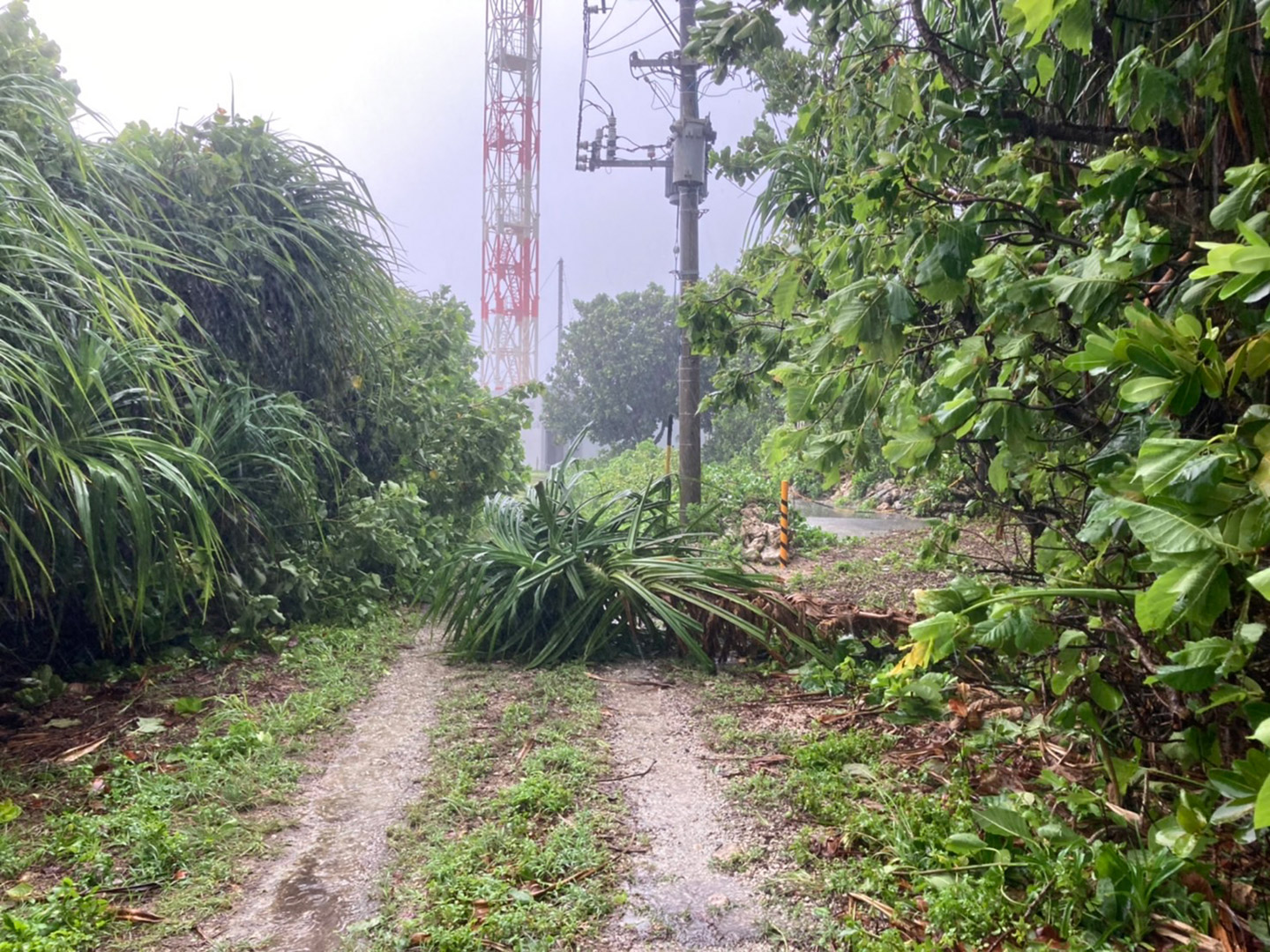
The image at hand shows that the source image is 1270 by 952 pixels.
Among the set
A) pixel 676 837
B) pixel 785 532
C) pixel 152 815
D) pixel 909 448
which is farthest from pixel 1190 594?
pixel 785 532

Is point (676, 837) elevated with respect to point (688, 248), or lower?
lower

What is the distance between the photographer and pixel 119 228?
14.0ft

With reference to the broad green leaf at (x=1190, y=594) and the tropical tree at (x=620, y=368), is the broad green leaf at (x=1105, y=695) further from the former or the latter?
the tropical tree at (x=620, y=368)

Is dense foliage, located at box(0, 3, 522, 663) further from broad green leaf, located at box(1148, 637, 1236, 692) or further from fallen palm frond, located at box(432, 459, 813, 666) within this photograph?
broad green leaf, located at box(1148, 637, 1236, 692)

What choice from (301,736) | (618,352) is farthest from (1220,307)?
(618,352)

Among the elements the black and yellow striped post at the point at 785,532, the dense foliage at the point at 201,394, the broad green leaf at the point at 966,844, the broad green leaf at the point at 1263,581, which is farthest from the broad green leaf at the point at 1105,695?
the black and yellow striped post at the point at 785,532

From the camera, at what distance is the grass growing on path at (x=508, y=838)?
199 centimetres

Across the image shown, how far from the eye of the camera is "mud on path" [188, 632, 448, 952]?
81.3 inches

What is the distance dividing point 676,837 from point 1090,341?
5.64 feet

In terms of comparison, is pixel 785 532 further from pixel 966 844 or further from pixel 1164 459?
pixel 1164 459

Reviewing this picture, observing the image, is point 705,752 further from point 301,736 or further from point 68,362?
point 68,362

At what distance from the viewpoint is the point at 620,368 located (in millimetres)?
22266

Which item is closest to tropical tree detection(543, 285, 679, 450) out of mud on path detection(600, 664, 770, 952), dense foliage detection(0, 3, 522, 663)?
dense foliage detection(0, 3, 522, 663)

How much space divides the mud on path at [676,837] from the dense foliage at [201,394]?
1841 mm
